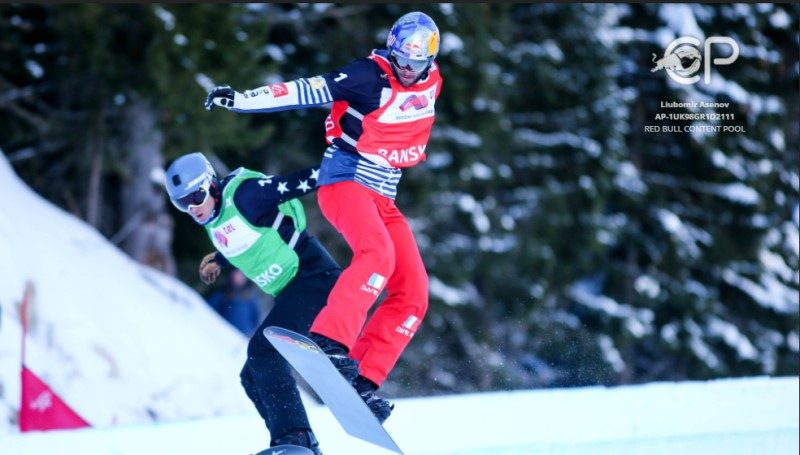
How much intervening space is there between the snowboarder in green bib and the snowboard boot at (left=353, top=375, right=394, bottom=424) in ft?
0.88

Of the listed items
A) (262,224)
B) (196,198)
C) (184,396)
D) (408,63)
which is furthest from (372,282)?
(184,396)

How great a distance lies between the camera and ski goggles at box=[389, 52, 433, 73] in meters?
5.09

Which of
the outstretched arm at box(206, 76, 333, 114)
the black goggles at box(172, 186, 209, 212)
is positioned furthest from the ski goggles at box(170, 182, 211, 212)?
the outstretched arm at box(206, 76, 333, 114)

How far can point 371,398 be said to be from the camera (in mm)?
5078

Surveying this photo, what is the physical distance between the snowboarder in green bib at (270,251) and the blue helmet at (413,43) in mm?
637

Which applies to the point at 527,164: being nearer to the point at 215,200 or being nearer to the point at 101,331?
the point at 101,331

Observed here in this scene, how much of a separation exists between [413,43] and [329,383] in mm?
1482

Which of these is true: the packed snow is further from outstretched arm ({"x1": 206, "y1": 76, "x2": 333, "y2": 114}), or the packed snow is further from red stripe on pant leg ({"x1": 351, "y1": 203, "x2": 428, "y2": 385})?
outstretched arm ({"x1": 206, "y1": 76, "x2": 333, "y2": 114})

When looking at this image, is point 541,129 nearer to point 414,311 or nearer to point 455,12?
point 455,12

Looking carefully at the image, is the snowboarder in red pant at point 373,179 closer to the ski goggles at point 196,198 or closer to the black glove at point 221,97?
the black glove at point 221,97

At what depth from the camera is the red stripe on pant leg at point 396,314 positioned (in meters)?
5.21

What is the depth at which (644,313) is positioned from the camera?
669 inches

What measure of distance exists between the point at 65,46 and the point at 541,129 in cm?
767

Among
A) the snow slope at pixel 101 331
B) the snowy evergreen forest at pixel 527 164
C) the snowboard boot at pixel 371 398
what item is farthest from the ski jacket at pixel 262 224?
the snowy evergreen forest at pixel 527 164
